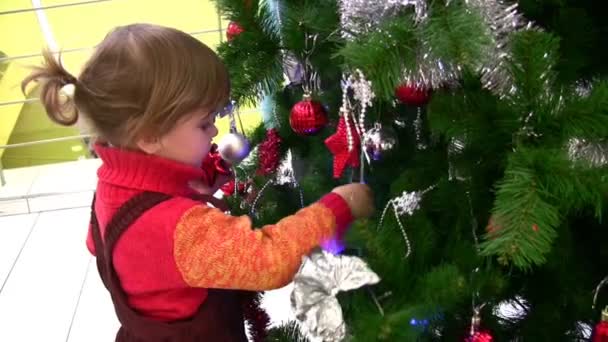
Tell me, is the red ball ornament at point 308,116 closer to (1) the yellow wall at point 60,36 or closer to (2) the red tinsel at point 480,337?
(2) the red tinsel at point 480,337

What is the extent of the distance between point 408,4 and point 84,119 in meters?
0.41

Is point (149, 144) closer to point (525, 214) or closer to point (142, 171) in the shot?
point (142, 171)

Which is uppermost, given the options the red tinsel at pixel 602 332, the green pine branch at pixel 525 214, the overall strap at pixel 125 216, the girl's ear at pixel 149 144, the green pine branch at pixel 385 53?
the green pine branch at pixel 385 53

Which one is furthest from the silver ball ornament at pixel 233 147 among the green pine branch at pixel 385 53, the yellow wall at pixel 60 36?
the yellow wall at pixel 60 36

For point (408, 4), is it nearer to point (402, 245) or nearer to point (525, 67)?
point (525, 67)

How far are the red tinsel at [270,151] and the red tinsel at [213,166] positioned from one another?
0.07m

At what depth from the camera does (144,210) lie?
0.68 metres

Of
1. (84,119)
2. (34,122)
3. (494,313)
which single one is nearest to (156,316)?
(84,119)

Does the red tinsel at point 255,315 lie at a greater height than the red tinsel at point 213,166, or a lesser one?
lesser

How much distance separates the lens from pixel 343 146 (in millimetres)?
676

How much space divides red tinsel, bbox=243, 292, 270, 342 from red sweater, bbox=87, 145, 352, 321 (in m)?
0.14

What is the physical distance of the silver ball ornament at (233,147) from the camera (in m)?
0.83

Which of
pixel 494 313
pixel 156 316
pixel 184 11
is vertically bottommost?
pixel 184 11

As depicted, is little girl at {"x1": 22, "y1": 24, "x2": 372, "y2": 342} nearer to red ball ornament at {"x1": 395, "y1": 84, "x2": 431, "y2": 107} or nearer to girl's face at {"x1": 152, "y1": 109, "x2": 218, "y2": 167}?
girl's face at {"x1": 152, "y1": 109, "x2": 218, "y2": 167}
